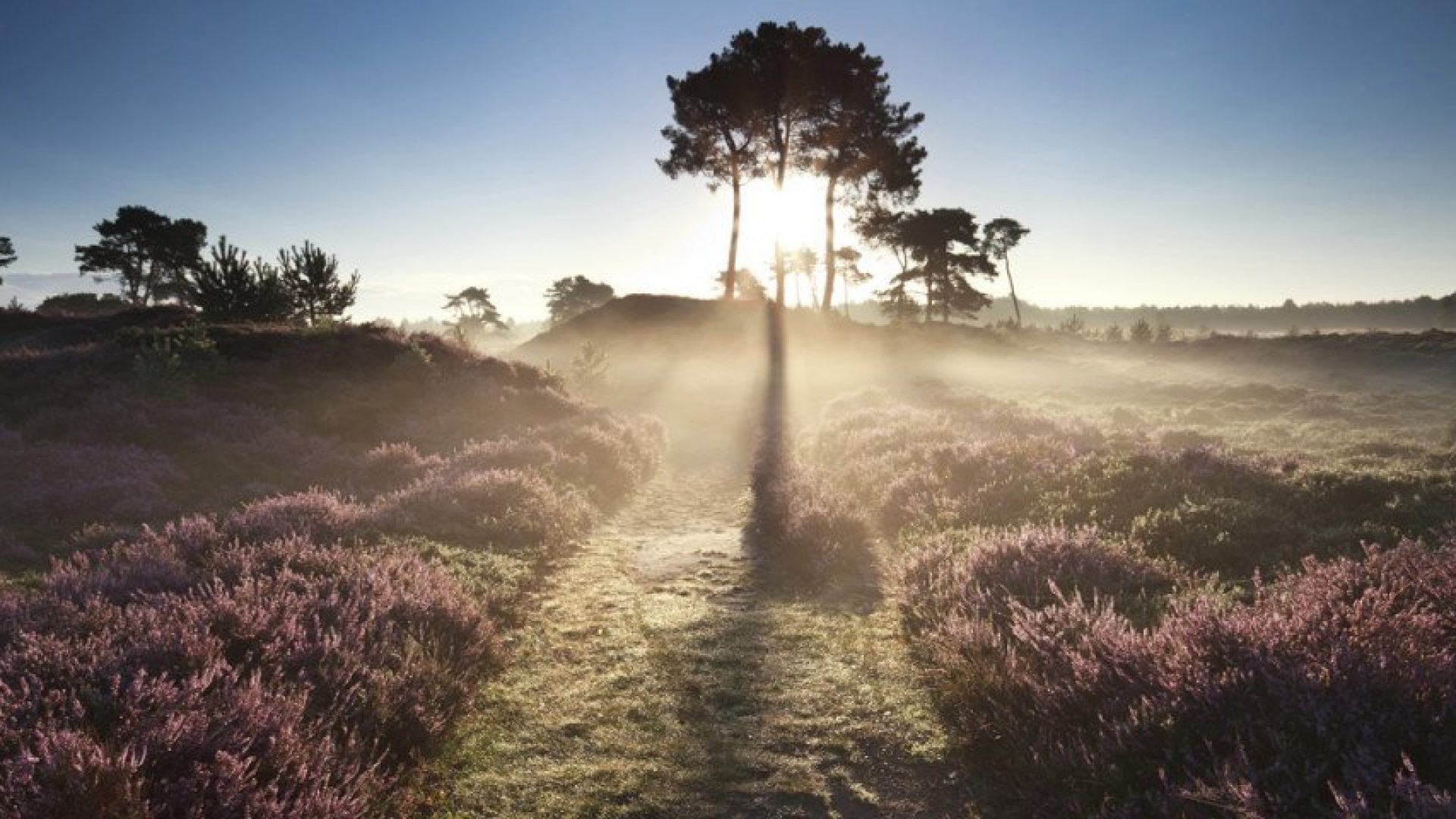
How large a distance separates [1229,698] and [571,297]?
92.7 m

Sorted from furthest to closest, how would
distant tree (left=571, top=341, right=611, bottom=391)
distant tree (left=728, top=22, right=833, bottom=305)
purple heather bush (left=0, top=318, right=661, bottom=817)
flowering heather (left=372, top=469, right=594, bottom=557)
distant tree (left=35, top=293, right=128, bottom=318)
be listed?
1. distant tree (left=35, top=293, right=128, bottom=318)
2. distant tree (left=728, top=22, right=833, bottom=305)
3. distant tree (left=571, top=341, right=611, bottom=391)
4. flowering heather (left=372, top=469, right=594, bottom=557)
5. purple heather bush (left=0, top=318, right=661, bottom=817)

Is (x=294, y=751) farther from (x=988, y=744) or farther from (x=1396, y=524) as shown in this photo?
(x=1396, y=524)

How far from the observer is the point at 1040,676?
4402mm

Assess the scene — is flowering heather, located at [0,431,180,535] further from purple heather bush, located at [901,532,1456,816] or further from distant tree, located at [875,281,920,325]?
distant tree, located at [875,281,920,325]

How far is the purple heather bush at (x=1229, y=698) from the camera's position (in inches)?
116

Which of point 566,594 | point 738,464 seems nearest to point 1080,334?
point 738,464

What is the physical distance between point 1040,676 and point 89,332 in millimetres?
32983

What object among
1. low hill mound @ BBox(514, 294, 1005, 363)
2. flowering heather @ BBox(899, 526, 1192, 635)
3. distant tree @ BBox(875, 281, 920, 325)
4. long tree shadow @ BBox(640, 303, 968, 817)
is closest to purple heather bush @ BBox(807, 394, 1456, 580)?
flowering heather @ BBox(899, 526, 1192, 635)

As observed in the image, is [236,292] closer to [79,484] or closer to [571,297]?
[79,484]

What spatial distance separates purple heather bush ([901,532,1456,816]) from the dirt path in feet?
1.84

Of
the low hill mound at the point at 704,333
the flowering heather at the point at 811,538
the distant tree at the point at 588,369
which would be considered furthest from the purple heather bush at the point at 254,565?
the low hill mound at the point at 704,333

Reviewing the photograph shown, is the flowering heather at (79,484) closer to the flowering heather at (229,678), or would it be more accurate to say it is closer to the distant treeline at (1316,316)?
the flowering heather at (229,678)

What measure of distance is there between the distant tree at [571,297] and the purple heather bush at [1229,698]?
295 feet

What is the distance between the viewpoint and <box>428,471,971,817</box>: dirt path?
394cm
